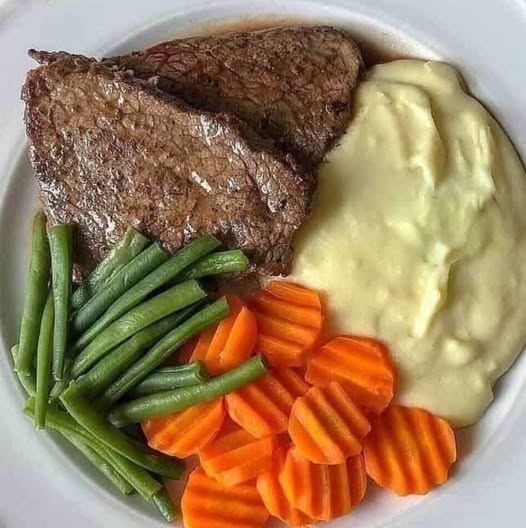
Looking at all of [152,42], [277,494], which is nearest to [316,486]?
[277,494]

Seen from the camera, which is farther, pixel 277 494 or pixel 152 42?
pixel 152 42

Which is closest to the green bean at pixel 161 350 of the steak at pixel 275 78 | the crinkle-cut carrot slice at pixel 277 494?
the crinkle-cut carrot slice at pixel 277 494

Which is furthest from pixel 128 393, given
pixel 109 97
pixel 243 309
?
pixel 109 97

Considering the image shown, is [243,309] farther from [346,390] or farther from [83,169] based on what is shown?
[83,169]

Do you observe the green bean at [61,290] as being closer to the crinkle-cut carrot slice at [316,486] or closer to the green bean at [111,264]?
the green bean at [111,264]

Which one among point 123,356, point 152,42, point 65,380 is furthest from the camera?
point 152,42

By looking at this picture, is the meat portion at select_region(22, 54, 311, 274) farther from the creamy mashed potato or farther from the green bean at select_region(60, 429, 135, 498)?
the green bean at select_region(60, 429, 135, 498)

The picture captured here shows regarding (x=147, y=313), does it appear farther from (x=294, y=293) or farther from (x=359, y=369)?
(x=359, y=369)
